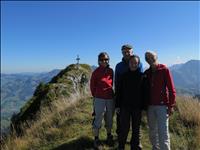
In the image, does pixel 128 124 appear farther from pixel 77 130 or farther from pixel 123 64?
pixel 77 130

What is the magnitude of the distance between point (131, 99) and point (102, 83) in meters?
0.98

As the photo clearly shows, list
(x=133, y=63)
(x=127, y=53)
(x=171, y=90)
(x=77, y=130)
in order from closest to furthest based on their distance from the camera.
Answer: (x=171, y=90)
(x=133, y=63)
(x=127, y=53)
(x=77, y=130)

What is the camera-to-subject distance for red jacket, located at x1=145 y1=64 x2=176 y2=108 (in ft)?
21.5

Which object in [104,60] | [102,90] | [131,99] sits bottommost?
[131,99]

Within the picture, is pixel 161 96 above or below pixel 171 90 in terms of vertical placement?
below

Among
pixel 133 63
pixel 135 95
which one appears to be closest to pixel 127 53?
pixel 133 63

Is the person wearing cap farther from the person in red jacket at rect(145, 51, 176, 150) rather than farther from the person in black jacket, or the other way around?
the person in red jacket at rect(145, 51, 176, 150)

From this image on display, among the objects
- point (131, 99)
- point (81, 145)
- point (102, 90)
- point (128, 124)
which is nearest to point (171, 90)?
point (131, 99)

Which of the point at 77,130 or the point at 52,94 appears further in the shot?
the point at 52,94

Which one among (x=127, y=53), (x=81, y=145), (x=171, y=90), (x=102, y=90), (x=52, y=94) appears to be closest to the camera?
(x=171, y=90)

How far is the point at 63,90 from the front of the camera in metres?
13.6

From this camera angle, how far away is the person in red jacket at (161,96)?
654 cm

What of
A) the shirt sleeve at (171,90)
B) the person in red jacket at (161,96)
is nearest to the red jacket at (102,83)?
the person in red jacket at (161,96)

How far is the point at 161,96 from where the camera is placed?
6652mm
